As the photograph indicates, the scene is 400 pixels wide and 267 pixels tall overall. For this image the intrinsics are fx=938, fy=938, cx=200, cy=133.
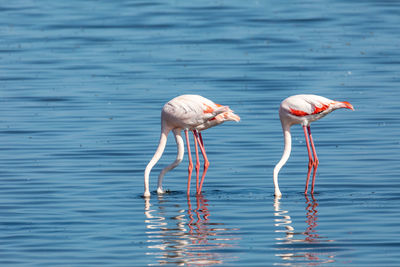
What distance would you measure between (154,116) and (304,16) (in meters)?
13.3

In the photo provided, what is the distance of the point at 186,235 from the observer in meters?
9.30

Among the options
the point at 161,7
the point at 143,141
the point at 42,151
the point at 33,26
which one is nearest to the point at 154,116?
the point at 143,141

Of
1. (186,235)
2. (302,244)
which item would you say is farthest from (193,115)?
(302,244)

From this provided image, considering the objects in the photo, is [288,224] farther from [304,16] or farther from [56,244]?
[304,16]

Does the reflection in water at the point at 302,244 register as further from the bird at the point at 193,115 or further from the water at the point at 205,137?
the bird at the point at 193,115

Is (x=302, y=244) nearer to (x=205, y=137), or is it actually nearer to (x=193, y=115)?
(x=193, y=115)

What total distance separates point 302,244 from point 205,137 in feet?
21.2

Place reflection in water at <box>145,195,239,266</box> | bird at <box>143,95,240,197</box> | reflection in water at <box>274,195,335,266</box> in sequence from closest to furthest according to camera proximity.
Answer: reflection in water at <box>274,195,335,266</box> < reflection in water at <box>145,195,239,266</box> < bird at <box>143,95,240,197</box>

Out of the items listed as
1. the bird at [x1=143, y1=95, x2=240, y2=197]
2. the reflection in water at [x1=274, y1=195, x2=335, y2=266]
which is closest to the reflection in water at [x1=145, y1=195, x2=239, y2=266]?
the reflection in water at [x1=274, y1=195, x2=335, y2=266]

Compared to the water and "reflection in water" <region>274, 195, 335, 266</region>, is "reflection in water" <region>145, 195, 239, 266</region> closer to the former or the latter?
the water

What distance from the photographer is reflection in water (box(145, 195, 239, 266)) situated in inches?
333

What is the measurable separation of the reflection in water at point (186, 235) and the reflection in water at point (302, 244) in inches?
19.2

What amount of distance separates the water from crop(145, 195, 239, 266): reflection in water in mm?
23

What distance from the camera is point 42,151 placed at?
1390 centimetres
